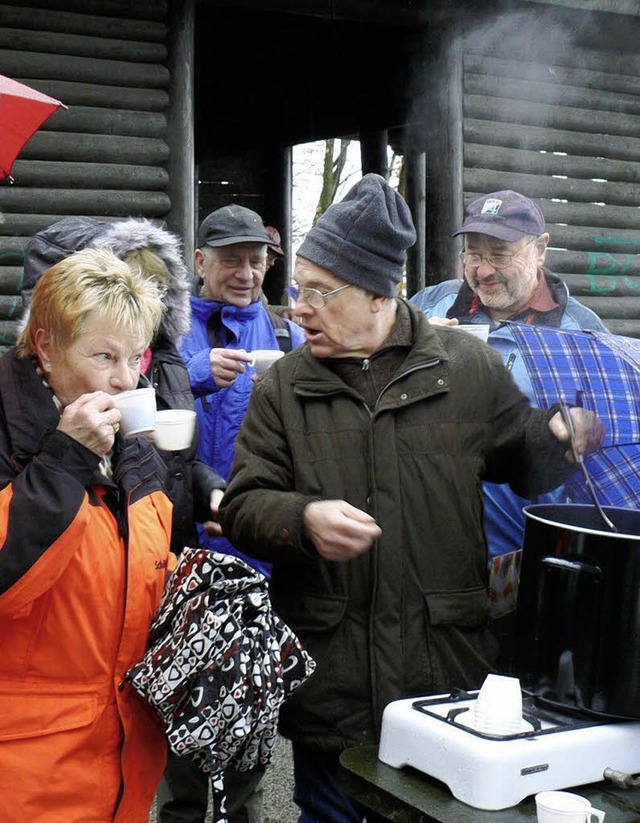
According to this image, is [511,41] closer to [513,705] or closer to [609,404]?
[609,404]

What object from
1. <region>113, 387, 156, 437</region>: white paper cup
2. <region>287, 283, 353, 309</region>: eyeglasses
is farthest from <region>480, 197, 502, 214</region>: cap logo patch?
<region>113, 387, 156, 437</region>: white paper cup

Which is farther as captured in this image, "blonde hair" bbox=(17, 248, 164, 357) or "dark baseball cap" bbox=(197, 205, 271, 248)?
"dark baseball cap" bbox=(197, 205, 271, 248)

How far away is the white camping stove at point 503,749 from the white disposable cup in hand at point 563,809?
0.31 feet

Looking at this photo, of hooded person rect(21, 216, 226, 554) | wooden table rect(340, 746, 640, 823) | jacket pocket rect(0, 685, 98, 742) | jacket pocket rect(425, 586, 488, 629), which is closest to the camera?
wooden table rect(340, 746, 640, 823)

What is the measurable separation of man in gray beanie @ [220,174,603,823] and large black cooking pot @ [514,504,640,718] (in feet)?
1.35

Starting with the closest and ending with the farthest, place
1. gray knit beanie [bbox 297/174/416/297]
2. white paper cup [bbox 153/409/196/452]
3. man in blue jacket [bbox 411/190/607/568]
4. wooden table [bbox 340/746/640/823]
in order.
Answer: wooden table [bbox 340/746/640/823] → gray knit beanie [bbox 297/174/416/297] → white paper cup [bbox 153/409/196/452] → man in blue jacket [bbox 411/190/607/568]

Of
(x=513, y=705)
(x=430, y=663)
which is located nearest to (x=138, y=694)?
(x=430, y=663)

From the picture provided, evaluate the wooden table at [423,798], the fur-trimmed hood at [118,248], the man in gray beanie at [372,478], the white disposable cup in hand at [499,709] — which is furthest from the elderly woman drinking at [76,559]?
the fur-trimmed hood at [118,248]

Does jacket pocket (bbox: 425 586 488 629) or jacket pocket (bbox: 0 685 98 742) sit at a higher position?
jacket pocket (bbox: 425 586 488 629)

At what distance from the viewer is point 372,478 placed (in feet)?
8.59

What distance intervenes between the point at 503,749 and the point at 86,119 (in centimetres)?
529

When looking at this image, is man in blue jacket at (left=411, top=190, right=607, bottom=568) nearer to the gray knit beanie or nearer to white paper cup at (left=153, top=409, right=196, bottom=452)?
the gray knit beanie

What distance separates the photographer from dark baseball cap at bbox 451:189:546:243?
392cm

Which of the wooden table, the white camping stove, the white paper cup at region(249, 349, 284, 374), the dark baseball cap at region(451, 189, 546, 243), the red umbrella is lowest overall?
the wooden table
